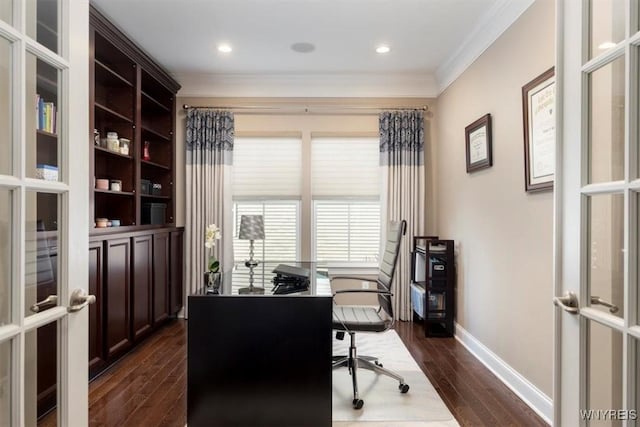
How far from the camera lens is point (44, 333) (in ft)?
3.19

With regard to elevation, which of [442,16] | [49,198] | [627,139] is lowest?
[49,198]

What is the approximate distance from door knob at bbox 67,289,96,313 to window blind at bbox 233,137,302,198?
10.3ft

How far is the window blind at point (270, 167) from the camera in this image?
4.18 m

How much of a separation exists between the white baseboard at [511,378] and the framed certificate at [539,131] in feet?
4.25

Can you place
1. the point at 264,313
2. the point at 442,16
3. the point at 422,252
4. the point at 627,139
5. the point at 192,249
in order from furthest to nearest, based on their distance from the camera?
the point at 192,249, the point at 422,252, the point at 442,16, the point at 264,313, the point at 627,139

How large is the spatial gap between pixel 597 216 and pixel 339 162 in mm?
3315

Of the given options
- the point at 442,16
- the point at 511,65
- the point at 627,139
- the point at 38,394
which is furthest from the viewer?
the point at 442,16

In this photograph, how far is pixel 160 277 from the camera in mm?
3562

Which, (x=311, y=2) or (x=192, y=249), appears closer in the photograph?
(x=311, y=2)

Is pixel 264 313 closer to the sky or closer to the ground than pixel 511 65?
closer to the ground

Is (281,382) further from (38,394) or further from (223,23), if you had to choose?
(223,23)

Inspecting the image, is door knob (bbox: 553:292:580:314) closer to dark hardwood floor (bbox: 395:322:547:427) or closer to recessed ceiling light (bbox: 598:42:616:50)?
recessed ceiling light (bbox: 598:42:616:50)

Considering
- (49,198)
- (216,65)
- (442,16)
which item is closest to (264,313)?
(49,198)

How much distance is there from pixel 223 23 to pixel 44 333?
9.00 feet
